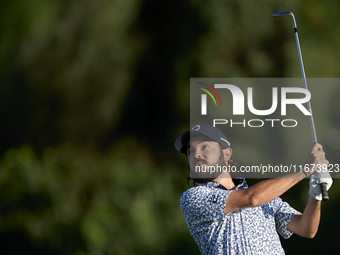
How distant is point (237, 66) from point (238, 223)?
2024mm

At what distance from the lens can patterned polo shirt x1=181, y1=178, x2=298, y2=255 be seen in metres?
1.84

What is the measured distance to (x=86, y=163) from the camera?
3939mm

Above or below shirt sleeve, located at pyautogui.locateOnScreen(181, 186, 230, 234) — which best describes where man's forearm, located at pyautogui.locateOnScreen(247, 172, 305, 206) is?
above

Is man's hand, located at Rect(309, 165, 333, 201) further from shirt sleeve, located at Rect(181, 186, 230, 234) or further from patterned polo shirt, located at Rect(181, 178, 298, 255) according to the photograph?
shirt sleeve, located at Rect(181, 186, 230, 234)

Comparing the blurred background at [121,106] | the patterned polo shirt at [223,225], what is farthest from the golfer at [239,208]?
the blurred background at [121,106]

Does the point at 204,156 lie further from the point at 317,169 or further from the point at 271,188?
the point at 317,169

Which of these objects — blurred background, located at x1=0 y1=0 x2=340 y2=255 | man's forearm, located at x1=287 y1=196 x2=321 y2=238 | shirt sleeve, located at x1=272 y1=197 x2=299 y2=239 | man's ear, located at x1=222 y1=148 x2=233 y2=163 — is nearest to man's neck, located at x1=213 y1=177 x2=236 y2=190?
man's ear, located at x1=222 y1=148 x2=233 y2=163

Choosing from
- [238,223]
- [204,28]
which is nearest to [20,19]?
[204,28]

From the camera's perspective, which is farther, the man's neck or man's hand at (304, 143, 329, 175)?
the man's neck

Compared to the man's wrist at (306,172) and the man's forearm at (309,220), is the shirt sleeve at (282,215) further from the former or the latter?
the man's wrist at (306,172)

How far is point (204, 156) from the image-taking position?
2080 mm

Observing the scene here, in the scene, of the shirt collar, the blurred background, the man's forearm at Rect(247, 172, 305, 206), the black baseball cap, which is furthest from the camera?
the blurred background

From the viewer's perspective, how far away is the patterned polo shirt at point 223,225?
1.84 m

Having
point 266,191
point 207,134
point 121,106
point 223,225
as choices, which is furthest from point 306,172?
point 121,106
